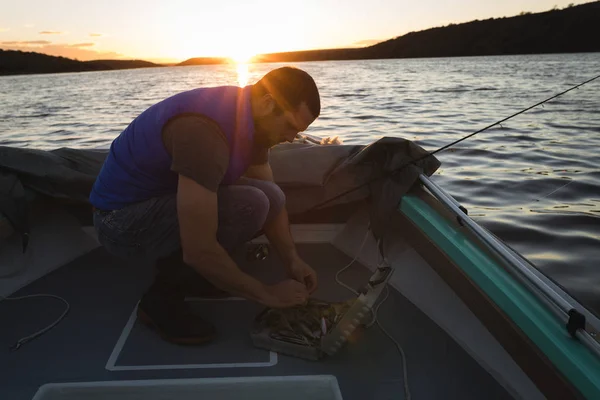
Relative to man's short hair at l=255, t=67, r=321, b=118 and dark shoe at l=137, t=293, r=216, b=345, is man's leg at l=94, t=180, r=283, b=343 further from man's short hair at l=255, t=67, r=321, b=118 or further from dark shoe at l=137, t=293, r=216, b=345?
man's short hair at l=255, t=67, r=321, b=118

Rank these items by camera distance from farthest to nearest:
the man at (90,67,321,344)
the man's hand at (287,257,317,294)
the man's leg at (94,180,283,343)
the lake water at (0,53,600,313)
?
the lake water at (0,53,600,313)
the man's hand at (287,257,317,294)
the man's leg at (94,180,283,343)
the man at (90,67,321,344)

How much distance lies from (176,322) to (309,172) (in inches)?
47.8

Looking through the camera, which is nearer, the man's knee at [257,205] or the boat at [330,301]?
the boat at [330,301]

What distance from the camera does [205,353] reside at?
2236 millimetres

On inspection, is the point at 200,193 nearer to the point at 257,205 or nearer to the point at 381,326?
the point at 257,205

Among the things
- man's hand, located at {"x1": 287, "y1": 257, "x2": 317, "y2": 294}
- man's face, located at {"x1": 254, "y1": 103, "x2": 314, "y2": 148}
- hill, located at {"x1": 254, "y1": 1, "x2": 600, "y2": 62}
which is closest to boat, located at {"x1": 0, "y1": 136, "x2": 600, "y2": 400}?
man's hand, located at {"x1": 287, "y1": 257, "x2": 317, "y2": 294}

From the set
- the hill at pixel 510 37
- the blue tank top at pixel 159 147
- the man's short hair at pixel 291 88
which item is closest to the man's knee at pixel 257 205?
the blue tank top at pixel 159 147

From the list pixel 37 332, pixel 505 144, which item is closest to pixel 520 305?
pixel 37 332

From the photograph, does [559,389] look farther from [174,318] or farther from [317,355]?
[174,318]

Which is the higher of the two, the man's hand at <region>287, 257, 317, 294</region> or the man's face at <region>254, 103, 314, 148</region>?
the man's face at <region>254, 103, 314, 148</region>

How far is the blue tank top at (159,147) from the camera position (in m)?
1.92

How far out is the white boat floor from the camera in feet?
6.67

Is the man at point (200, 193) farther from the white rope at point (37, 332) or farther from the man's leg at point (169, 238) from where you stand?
the white rope at point (37, 332)

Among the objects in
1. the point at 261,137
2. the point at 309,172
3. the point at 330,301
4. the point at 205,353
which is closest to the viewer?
the point at 261,137
